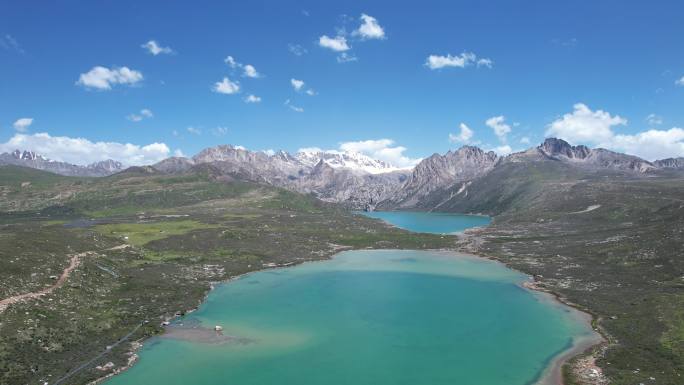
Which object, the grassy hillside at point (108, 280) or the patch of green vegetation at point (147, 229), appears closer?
the grassy hillside at point (108, 280)

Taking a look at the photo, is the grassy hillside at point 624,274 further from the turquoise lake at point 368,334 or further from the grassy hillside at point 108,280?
the grassy hillside at point 108,280

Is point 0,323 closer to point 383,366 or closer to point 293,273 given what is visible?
point 383,366

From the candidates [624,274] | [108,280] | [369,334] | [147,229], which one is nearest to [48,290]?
[108,280]

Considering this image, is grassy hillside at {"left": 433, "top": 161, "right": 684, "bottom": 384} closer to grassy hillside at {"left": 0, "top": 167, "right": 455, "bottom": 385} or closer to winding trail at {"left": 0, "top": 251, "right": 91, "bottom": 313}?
grassy hillside at {"left": 0, "top": 167, "right": 455, "bottom": 385}

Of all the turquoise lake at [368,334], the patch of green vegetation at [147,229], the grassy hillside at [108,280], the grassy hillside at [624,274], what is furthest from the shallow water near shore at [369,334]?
the patch of green vegetation at [147,229]

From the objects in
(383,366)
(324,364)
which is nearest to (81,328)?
(324,364)

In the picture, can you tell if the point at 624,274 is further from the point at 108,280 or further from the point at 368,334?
the point at 108,280
